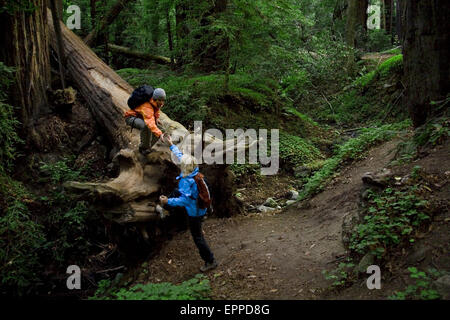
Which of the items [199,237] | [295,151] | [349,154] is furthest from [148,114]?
[295,151]

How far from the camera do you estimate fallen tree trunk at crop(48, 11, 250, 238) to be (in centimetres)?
550

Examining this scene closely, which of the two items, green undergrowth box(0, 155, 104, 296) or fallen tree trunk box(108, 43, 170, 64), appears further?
fallen tree trunk box(108, 43, 170, 64)

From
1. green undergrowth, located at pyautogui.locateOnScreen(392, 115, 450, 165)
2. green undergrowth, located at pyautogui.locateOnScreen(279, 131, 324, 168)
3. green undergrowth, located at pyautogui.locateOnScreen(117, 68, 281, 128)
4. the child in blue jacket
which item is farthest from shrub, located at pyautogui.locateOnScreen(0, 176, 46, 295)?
green undergrowth, located at pyautogui.locateOnScreen(392, 115, 450, 165)

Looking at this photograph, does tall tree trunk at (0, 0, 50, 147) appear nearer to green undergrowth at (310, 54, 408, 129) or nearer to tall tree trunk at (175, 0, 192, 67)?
tall tree trunk at (175, 0, 192, 67)

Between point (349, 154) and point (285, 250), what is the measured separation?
12.8 ft

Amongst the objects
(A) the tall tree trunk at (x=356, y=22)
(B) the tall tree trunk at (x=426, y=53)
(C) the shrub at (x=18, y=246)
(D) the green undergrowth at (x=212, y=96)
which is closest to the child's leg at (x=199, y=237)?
(C) the shrub at (x=18, y=246)

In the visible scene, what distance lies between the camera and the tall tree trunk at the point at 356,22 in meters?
15.7

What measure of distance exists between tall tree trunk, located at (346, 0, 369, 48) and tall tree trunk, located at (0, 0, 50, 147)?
39.0 feet

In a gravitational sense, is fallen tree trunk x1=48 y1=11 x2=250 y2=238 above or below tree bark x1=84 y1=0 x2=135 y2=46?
below

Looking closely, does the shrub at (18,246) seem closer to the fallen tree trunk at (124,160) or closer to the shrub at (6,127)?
the shrub at (6,127)

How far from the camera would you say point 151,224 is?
6.16 metres

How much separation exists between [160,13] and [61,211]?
7100 mm
